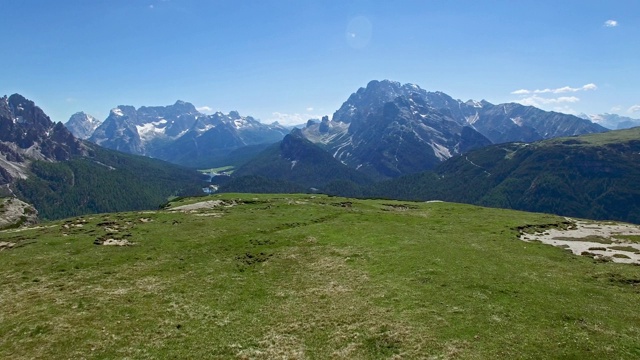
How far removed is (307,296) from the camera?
3897 cm

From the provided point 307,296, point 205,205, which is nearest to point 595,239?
point 307,296

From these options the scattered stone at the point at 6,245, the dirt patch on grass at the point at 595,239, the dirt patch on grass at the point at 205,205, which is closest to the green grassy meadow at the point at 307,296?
the scattered stone at the point at 6,245

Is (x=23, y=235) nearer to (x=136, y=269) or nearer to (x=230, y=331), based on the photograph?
(x=136, y=269)

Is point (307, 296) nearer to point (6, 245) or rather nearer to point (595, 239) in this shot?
point (6, 245)

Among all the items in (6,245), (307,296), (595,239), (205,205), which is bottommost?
(307,296)

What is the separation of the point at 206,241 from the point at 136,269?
42.6 feet

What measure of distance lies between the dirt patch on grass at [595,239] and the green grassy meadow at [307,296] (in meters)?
4.27

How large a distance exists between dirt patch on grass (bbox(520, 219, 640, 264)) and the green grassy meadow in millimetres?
4267

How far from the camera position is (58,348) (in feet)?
94.2

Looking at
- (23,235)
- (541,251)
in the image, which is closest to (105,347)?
(23,235)

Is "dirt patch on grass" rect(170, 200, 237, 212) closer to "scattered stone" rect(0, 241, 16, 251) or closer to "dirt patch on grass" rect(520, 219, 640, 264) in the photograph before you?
"scattered stone" rect(0, 241, 16, 251)

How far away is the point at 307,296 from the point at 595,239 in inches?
2019

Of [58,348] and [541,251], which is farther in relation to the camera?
[541,251]

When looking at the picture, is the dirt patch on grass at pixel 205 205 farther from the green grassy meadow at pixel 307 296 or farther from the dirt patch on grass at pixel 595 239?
the dirt patch on grass at pixel 595 239
